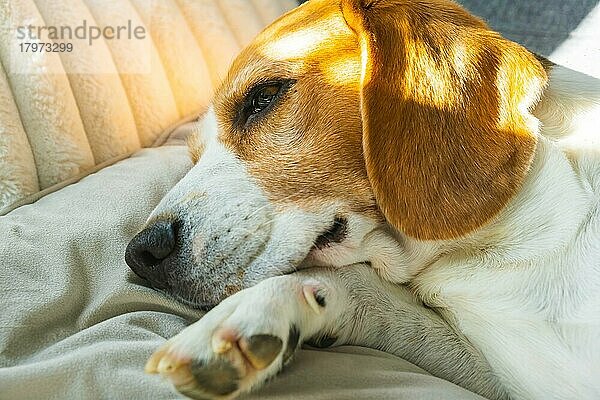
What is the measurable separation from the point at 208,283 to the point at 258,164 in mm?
235

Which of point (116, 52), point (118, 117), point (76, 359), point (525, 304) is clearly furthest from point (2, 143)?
point (525, 304)

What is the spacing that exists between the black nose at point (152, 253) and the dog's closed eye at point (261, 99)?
0.89 feet

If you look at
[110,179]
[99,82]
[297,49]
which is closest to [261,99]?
[297,49]

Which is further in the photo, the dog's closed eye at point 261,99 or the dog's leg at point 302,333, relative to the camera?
the dog's closed eye at point 261,99

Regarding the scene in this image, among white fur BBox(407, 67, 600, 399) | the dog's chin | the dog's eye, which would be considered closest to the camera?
white fur BBox(407, 67, 600, 399)

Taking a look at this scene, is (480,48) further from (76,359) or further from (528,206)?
(76,359)

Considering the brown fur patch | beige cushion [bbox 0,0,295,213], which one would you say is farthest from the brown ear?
beige cushion [bbox 0,0,295,213]

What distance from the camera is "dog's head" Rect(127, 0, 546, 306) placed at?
3.80 ft

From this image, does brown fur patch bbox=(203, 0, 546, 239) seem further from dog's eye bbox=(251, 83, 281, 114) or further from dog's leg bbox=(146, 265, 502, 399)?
dog's leg bbox=(146, 265, 502, 399)

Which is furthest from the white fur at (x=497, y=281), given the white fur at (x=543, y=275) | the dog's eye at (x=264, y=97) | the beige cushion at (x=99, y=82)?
the beige cushion at (x=99, y=82)

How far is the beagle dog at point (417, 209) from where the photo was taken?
3.73ft

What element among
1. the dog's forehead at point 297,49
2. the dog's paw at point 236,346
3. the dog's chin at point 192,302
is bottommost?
the dog's chin at point 192,302

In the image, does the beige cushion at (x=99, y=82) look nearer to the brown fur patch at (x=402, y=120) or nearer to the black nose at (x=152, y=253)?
the brown fur patch at (x=402, y=120)

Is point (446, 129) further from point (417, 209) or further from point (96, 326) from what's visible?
point (96, 326)
